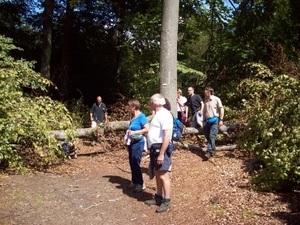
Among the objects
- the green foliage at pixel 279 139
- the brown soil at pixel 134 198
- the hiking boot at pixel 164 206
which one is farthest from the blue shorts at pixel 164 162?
the green foliage at pixel 279 139

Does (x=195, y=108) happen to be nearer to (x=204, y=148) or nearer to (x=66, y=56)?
(x=204, y=148)

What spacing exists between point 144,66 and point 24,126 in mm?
9937

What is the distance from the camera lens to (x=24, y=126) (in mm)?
7371

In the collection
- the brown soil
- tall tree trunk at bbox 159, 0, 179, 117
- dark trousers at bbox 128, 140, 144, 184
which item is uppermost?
tall tree trunk at bbox 159, 0, 179, 117

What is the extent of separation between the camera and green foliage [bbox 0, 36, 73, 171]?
23.1 ft

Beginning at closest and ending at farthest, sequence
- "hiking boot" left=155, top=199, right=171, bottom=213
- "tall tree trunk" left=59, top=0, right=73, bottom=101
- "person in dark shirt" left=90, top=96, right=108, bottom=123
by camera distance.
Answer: "hiking boot" left=155, top=199, right=171, bottom=213 → "person in dark shirt" left=90, top=96, right=108, bottom=123 → "tall tree trunk" left=59, top=0, right=73, bottom=101

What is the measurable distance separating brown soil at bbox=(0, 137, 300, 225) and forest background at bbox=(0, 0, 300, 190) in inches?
20.8

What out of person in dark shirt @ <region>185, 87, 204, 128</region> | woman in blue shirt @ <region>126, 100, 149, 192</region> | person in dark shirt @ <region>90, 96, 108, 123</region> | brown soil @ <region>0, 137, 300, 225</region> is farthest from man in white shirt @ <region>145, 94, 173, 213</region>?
person in dark shirt @ <region>90, 96, 108, 123</region>

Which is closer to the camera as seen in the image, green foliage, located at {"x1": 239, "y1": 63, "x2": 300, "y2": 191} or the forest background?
green foliage, located at {"x1": 239, "y1": 63, "x2": 300, "y2": 191}

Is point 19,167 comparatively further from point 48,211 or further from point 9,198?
point 48,211

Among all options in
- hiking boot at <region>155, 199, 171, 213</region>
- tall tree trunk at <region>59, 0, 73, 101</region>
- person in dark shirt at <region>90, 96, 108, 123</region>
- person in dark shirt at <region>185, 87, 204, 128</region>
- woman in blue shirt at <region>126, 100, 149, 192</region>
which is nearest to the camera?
hiking boot at <region>155, 199, 171, 213</region>

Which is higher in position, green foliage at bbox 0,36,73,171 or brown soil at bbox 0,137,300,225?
green foliage at bbox 0,36,73,171

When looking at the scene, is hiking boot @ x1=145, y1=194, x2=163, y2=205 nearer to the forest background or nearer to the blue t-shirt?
the blue t-shirt

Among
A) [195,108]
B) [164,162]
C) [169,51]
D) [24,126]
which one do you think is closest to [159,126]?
[164,162]
